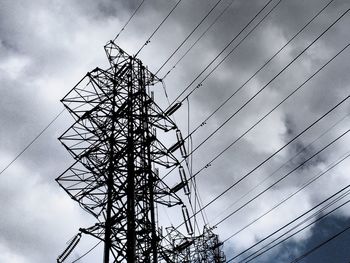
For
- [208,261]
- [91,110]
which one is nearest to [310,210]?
[91,110]

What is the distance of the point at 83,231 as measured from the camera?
1220cm

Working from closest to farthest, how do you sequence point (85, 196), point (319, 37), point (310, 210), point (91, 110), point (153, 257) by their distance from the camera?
point (310, 210)
point (319, 37)
point (153, 257)
point (85, 196)
point (91, 110)

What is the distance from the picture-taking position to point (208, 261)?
3244 centimetres

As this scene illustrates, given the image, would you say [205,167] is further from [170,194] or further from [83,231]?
[83,231]

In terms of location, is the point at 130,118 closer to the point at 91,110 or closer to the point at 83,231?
the point at 91,110

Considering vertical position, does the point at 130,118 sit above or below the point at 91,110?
below

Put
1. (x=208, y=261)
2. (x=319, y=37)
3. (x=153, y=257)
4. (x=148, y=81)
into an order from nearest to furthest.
→ (x=319, y=37) < (x=153, y=257) < (x=148, y=81) < (x=208, y=261)

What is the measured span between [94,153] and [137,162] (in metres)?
2.12

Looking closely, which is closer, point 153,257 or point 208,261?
point 153,257

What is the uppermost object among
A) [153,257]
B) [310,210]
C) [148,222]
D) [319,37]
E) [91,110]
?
[91,110]

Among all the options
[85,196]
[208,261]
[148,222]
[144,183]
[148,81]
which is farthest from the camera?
[208,261]

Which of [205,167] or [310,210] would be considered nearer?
[310,210]

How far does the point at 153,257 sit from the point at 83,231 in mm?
2535

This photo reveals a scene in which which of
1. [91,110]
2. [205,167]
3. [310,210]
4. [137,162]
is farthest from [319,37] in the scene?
[91,110]
